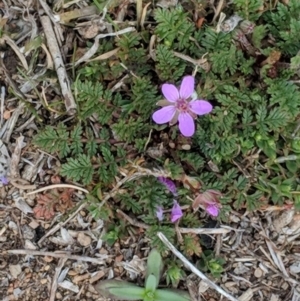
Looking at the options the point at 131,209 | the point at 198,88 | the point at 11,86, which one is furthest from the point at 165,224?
the point at 11,86

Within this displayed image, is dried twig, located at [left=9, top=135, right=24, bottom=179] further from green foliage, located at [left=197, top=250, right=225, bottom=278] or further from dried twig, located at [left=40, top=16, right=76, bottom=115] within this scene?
green foliage, located at [left=197, top=250, right=225, bottom=278]

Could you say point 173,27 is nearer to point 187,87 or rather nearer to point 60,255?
point 187,87

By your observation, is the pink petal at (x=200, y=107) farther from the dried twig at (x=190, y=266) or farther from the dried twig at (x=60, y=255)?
the dried twig at (x=60, y=255)

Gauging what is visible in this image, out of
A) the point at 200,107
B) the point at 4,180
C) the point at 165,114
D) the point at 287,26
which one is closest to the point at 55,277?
the point at 4,180

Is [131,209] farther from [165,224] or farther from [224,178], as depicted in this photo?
[224,178]

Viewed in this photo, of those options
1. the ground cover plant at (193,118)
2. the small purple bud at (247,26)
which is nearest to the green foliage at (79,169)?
the ground cover plant at (193,118)
